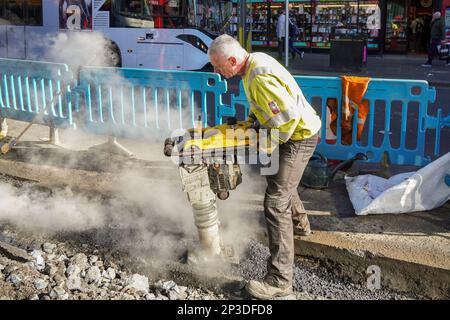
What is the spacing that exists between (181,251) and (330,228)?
1273mm

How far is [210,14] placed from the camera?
48.8ft

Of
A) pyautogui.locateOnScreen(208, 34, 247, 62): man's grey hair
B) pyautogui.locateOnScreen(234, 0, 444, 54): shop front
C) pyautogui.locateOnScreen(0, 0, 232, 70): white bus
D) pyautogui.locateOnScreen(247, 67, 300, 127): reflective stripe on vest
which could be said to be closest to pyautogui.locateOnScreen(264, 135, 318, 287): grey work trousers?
pyautogui.locateOnScreen(247, 67, 300, 127): reflective stripe on vest

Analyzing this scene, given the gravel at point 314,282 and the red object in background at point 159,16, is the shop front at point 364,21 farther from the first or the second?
the gravel at point 314,282

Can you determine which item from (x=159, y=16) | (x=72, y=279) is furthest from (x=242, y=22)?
(x=72, y=279)

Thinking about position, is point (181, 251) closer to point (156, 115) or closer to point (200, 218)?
point (200, 218)

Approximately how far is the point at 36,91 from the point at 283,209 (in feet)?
17.4

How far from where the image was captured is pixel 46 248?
436 centimetres

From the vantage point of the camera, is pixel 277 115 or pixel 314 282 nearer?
pixel 277 115

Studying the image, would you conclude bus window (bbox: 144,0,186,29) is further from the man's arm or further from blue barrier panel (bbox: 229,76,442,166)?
the man's arm

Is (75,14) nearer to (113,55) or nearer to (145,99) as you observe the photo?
(113,55)

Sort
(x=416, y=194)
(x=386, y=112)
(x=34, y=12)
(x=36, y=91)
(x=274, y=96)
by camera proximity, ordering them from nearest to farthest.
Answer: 1. (x=274, y=96)
2. (x=416, y=194)
3. (x=386, y=112)
4. (x=36, y=91)
5. (x=34, y=12)

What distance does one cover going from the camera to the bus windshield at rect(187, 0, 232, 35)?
46.8 feet

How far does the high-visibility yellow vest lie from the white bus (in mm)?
11128
